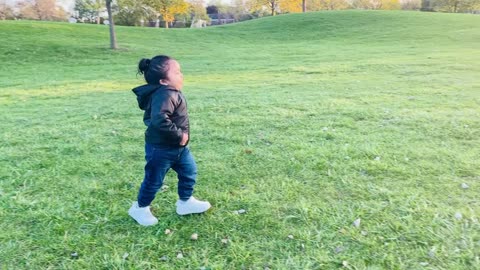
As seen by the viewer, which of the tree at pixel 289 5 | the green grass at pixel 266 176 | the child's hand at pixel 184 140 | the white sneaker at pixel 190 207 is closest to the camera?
the green grass at pixel 266 176

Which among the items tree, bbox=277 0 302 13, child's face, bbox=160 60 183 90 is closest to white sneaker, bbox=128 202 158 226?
child's face, bbox=160 60 183 90

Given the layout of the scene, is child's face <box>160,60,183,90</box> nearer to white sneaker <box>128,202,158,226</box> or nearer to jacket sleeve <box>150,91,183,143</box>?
jacket sleeve <box>150,91,183,143</box>

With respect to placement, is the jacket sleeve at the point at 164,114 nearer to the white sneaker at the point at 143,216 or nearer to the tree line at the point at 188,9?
the white sneaker at the point at 143,216

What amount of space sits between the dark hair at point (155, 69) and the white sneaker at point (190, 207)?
1.02 metres

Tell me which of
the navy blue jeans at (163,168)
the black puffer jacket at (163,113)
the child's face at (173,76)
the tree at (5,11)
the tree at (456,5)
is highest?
the tree at (456,5)

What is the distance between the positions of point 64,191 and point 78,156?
0.97 metres

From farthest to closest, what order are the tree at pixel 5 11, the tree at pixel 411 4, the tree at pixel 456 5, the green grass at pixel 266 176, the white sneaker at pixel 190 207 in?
the tree at pixel 411 4, the tree at pixel 456 5, the tree at pixel 5 11, the white sneaker at pixel 190 207, the green grass at pixel 266 176

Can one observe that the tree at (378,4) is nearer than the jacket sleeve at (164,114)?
No

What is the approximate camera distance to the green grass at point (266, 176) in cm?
273

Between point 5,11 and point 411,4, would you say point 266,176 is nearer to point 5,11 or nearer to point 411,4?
point 5,11

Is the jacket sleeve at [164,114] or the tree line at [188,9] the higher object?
the tree line at [188,9]

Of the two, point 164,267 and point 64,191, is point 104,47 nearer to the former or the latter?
point 64,191

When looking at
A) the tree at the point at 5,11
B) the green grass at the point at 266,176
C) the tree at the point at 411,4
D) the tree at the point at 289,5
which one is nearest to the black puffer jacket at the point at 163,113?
the green grass at the point at 266,176

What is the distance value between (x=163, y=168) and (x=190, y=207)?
1.53ft
